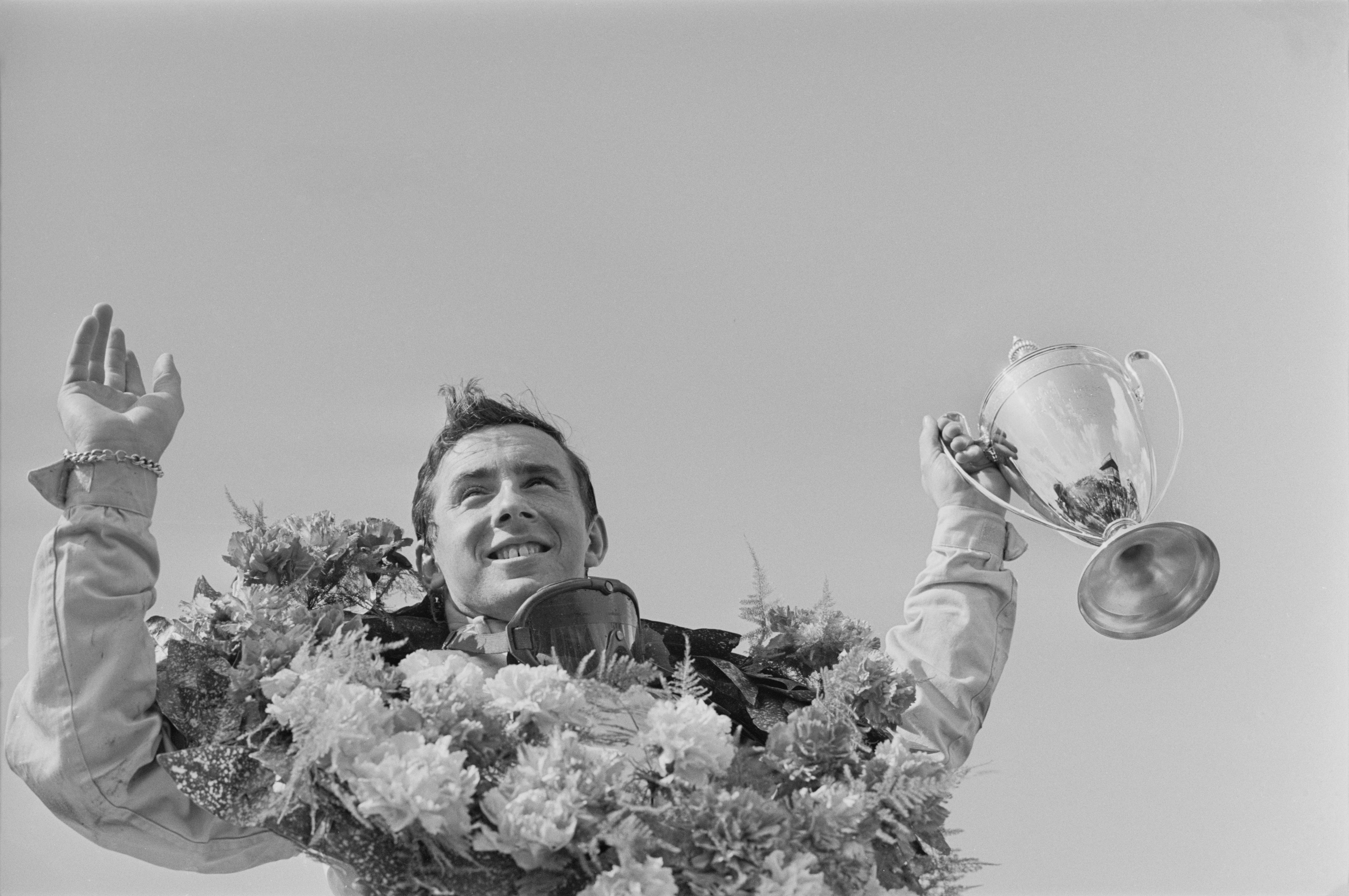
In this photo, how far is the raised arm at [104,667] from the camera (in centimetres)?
352

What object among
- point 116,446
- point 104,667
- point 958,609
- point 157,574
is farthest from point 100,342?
point 958,609

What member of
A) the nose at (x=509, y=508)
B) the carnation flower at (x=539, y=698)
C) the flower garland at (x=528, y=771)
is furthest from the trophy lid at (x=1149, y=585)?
the nose at (x=509, y=508)

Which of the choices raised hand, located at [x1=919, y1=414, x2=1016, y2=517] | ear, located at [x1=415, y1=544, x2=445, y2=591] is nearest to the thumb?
raised hand, located at [x1=919, y1=414, x2=1016, y2=517]

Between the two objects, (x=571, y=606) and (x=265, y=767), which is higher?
(x=571, y=606)

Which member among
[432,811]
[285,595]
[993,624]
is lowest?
[432,811]

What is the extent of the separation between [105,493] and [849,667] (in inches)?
79.7

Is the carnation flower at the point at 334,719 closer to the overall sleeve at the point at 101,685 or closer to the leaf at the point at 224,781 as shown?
the leaf at the point at 224,781

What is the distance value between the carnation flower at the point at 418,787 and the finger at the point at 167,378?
140 cm

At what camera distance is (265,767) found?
11.3ft

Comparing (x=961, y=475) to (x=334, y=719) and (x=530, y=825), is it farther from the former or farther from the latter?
(x=334, y=719)

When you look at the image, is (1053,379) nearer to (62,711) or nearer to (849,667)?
(849,667)

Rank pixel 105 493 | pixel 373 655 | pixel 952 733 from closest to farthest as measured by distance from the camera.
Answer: pixel 105 493, pixel 373 655, pixel 952 733

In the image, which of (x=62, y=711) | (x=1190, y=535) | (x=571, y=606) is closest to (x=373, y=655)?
(x=571, y=606)

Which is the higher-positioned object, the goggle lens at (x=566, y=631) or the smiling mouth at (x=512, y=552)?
the smiling mouth at (x=512, y=552)
